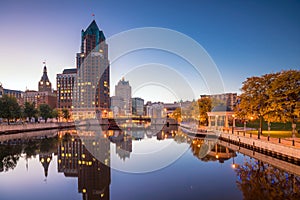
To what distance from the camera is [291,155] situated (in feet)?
84.2

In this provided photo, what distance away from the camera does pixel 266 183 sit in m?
20.3

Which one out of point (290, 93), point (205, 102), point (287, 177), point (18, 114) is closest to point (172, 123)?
point (205, 102)

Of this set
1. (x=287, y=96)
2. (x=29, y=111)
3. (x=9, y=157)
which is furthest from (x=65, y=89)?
(x=287, y=96)

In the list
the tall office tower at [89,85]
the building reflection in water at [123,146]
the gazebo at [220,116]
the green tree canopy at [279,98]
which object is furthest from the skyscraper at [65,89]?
A: the green tree canopy at [279,98]

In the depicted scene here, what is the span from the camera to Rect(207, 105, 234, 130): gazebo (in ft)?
180

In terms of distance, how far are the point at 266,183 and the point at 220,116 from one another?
3899cm

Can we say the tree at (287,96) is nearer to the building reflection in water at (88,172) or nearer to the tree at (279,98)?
the tree at (279,98)

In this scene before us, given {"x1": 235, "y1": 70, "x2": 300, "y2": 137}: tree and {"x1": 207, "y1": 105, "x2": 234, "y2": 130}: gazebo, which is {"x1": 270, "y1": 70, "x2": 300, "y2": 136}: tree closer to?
{"x1": 235, "y1": 70, "x2": 300, "y2": 137}: tree

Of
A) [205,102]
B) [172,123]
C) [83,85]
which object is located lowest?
[172,123]

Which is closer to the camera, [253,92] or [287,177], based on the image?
[287,177]

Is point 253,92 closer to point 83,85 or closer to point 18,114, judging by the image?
point 18,114

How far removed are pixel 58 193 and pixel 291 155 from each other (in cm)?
2327

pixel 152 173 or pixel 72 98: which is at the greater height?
pixel 72 98

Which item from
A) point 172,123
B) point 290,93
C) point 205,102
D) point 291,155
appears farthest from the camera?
point 172,123
